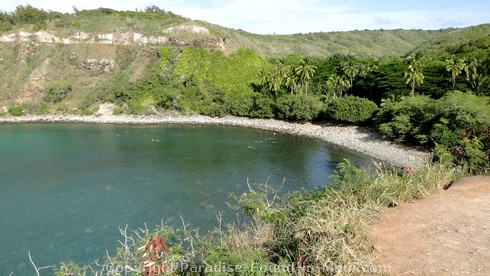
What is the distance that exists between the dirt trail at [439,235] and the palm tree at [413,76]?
127 feet

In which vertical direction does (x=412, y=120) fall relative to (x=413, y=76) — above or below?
below

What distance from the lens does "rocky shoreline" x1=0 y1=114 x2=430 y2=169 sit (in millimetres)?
35250

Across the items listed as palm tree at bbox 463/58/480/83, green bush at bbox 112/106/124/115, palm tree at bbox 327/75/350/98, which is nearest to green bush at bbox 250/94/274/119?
palm tree at bbox 327/75/350/98

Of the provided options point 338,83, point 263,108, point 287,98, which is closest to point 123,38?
point 263,108

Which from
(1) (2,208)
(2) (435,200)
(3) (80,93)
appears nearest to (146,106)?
(3) (80,93)

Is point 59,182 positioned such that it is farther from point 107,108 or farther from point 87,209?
point 107,108

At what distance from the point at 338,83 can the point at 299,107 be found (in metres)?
9.75

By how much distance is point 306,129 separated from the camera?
48312mm

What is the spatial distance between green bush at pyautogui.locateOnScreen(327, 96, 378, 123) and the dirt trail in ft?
121

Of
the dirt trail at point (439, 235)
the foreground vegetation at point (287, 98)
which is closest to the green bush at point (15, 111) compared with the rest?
the foreground vegetation at point (287, 98)

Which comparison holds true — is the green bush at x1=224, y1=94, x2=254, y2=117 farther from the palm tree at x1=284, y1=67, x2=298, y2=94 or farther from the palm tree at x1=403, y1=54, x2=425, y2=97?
the palm tree at x1=403, y1=54, x2=425, y2=97

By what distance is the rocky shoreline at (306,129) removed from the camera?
116 ft

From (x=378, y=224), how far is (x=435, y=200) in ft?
7.39

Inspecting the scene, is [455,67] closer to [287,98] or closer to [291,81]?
[287,98]
